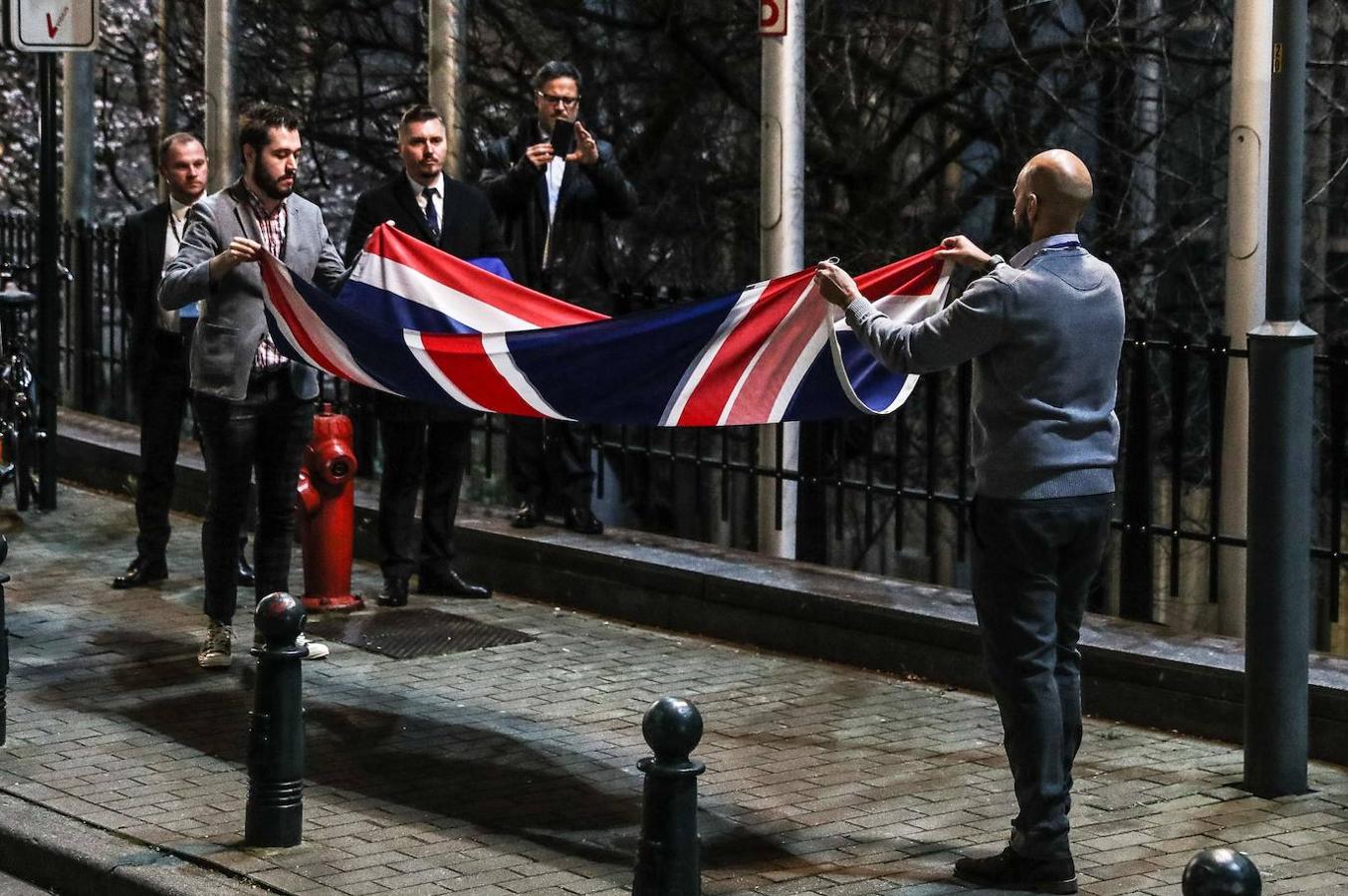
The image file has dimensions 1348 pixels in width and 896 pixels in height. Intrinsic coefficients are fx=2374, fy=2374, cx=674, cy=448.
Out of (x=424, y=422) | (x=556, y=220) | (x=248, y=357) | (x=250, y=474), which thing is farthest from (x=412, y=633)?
(x=556, y=220)

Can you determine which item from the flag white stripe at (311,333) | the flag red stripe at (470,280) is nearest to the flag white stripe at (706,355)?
the flag red stripe at (470,280)

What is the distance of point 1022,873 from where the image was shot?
6301mm

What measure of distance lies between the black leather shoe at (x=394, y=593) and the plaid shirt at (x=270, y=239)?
1.70 meters

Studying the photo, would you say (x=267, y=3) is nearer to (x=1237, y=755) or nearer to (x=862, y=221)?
(x=862, y=221)

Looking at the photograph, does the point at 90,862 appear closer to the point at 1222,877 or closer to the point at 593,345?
the point at 593,345

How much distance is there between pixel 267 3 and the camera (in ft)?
51.9

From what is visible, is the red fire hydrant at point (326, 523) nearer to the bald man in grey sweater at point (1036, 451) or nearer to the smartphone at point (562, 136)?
the smartphone at point (562, 136)

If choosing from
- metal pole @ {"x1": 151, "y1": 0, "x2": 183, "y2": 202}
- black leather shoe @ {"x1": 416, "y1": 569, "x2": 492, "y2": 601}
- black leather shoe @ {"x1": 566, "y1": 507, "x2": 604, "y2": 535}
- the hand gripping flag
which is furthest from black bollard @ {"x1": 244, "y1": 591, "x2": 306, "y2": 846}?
metal pole @ {"x1": 151, "y1": 0, "x2": 183, "y2": 202}

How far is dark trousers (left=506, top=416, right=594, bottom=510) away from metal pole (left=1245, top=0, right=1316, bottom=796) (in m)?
4.11

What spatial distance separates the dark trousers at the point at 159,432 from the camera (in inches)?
425

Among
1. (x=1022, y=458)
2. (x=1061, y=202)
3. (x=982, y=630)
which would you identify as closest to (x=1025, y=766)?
(x=982, y=630)

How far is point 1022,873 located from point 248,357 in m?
3.72

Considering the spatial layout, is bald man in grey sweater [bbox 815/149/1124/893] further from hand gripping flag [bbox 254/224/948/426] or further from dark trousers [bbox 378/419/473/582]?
dark trousers [bbox 378/419/473/582]

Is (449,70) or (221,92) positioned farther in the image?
(221,92)
